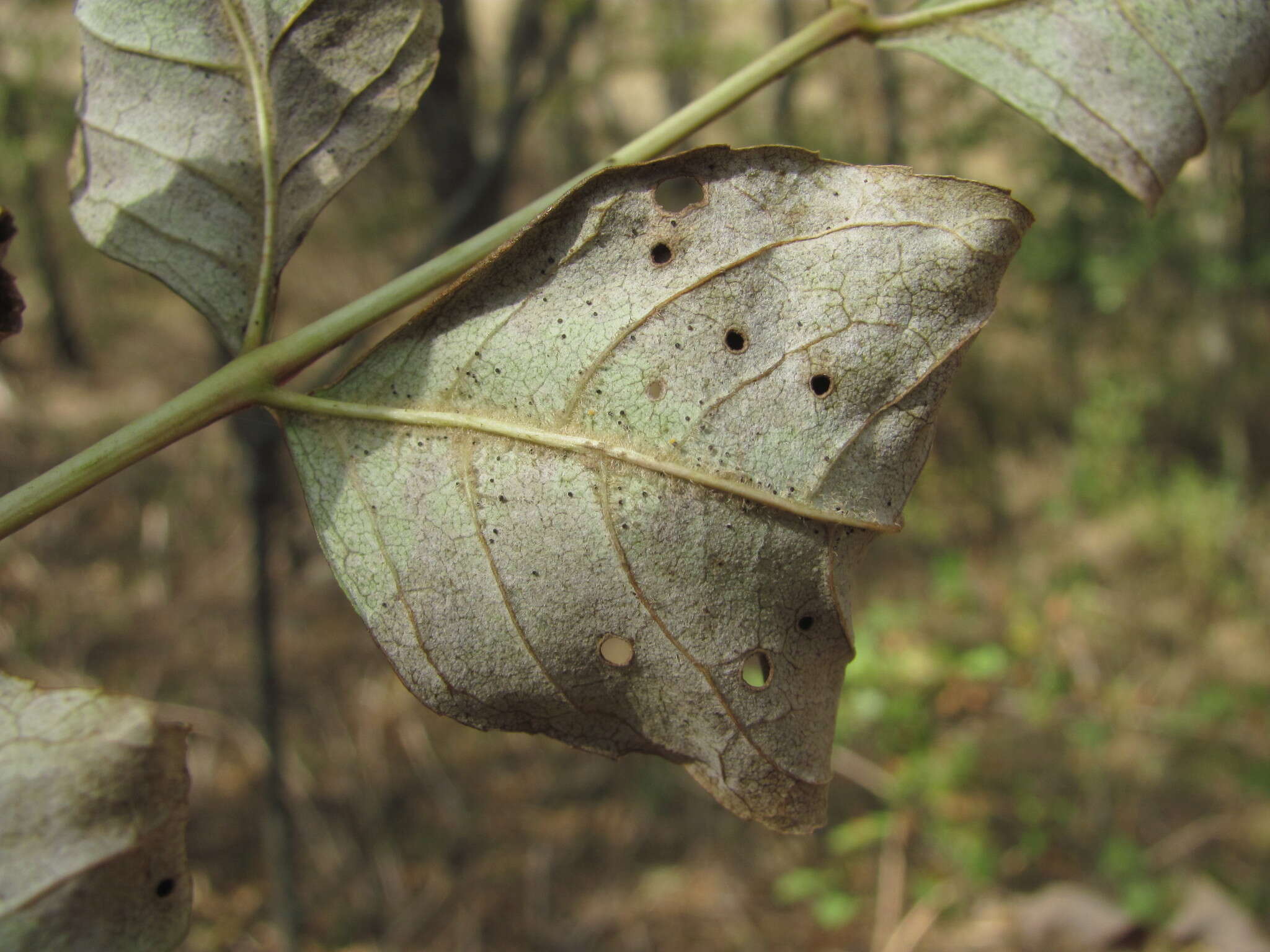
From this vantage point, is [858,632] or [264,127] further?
[858,632]

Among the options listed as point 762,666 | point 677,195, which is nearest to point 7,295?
point 762,666

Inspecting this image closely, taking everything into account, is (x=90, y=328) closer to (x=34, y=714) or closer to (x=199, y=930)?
(x=199, y=930)

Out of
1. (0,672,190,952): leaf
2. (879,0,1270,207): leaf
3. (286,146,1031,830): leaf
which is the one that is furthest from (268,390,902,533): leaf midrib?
(879,0,1270,207): leaf

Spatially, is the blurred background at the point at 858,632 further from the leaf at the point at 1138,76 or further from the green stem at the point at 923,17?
the leaf at the point at 1138,76

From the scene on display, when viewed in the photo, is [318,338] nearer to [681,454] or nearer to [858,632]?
[681,454]

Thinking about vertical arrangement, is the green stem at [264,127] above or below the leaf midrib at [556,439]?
above

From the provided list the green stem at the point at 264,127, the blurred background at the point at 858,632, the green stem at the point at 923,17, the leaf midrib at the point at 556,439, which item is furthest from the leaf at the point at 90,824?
the blurred background at the point at 858,632
